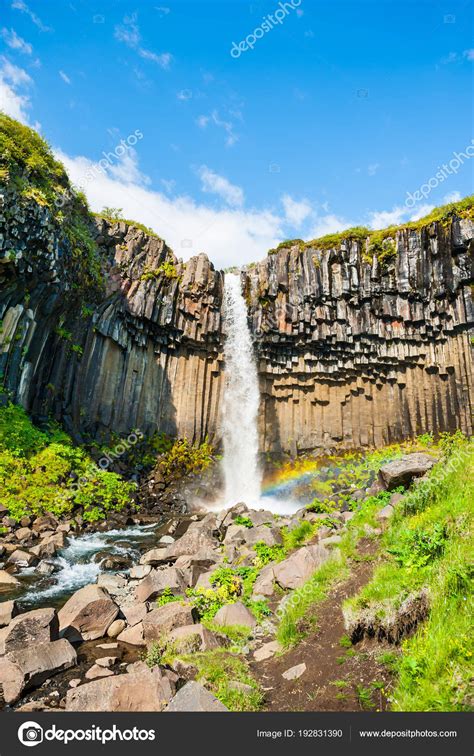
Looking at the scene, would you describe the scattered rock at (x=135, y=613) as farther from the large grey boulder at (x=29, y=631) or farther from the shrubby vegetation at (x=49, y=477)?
the shrubby vegetation at (x=49, y=477)

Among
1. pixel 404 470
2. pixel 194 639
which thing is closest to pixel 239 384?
pixel 404 470

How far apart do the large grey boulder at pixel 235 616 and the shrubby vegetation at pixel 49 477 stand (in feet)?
31.7

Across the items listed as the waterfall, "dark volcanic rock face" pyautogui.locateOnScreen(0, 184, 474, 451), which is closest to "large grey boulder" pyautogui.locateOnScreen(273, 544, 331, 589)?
"dark volcanic rock face" pyautogui.locateOnScreen(0, 184, 474, 451)

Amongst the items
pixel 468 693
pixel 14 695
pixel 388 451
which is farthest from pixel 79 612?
pixel 388 451

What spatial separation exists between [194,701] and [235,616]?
3.02m

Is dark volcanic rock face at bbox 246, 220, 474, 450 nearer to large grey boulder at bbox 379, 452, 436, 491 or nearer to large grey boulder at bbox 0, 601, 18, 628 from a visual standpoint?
large grey boulder at bbox 379, 452, 436, 491

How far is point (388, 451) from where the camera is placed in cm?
2655

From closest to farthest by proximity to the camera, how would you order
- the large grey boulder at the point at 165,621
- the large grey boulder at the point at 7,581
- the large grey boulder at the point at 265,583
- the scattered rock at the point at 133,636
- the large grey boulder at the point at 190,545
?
the large grey boulder at the point at 165,621, the scattered rock at the point at 133,636, the large grey boulder at the point at 265,583, the large grey boulder at the point at 7,581, the large grey boulder at the point at 190,545

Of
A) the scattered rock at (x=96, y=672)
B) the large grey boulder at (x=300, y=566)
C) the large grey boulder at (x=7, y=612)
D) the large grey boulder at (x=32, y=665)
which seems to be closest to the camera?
the large grey boulder at (x=32, y=665)

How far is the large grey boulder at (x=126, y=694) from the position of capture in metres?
4.95

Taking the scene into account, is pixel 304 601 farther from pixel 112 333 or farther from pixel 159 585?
pixel 112 333

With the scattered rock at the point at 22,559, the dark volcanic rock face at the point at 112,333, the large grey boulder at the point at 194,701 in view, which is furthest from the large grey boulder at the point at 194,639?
the dark volcanic rock face at the point at 112,333

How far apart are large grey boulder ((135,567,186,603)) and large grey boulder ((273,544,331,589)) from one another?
208cm

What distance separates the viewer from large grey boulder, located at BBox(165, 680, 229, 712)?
14.2ft
